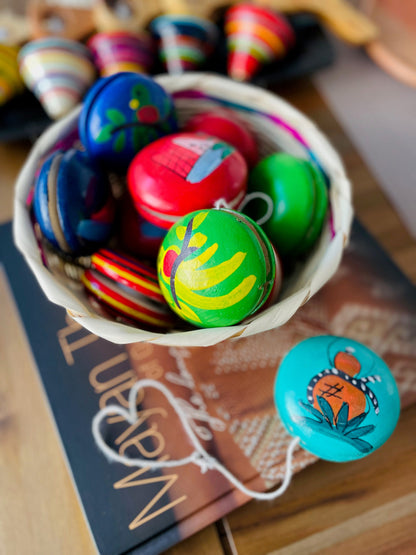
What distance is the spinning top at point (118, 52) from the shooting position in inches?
26.6

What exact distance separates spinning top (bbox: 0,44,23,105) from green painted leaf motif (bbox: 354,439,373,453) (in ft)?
2.22

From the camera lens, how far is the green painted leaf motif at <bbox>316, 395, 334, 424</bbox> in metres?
0.38

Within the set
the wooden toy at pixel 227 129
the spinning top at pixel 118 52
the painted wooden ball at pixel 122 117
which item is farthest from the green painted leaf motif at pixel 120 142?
the spinning top at pixel 118 52

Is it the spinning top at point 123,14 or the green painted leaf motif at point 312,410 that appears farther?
the spinning top at point 123,14

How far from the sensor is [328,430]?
0.38 m

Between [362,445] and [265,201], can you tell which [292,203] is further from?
[362,445]

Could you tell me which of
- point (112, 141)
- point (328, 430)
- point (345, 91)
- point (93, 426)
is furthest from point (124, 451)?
point (345, 91)

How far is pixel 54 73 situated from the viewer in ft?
2.11

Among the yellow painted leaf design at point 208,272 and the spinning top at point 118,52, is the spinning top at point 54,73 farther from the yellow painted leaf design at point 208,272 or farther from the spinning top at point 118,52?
the yellow painted leaf design at point 208,272

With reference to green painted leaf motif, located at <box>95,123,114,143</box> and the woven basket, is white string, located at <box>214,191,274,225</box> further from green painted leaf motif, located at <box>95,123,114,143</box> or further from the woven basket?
green painted leaf motif, located at <box>95,123,114,143</box>

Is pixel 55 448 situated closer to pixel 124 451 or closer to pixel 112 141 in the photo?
pixel 124 451

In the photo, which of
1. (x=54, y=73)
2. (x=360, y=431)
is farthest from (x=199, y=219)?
(x=54, y=73)

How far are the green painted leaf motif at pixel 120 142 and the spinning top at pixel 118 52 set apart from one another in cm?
22

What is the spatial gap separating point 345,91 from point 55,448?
73 centimetres
